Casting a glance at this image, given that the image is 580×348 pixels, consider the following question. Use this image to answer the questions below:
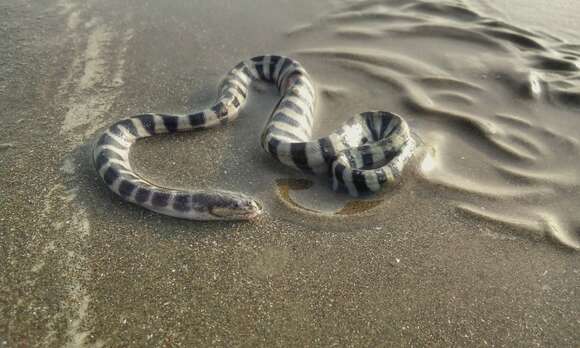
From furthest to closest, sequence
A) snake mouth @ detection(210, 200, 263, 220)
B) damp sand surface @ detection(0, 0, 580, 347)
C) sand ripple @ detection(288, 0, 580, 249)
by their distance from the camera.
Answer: sand ripple @ detection(288, 0, 580, 249)
snake mouth @ detection(210, 200, 263, 220)
damp sand surface @ detection(0, 0, 580, 347)

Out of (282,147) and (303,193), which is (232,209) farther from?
(282,147)

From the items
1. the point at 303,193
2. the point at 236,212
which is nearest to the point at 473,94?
the point at 303,193

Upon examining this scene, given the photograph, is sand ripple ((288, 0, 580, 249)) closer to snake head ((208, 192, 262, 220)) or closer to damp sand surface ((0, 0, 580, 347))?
damp sand surface ((0, 0, 580, 347))

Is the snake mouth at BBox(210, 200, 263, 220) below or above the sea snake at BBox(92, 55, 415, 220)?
below

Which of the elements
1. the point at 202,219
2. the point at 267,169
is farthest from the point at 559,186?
the point at 202,219

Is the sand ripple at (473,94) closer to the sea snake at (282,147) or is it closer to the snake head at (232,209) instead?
the sea snake at (282,147)

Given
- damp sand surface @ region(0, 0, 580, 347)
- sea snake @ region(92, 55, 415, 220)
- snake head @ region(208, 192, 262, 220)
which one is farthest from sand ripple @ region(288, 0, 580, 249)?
snake head @ region(208, 192, 262, 220)

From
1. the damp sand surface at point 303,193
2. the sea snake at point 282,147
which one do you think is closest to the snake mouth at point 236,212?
the sea snake at point 282,147

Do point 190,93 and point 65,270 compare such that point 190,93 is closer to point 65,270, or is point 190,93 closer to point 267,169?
point 267,169
